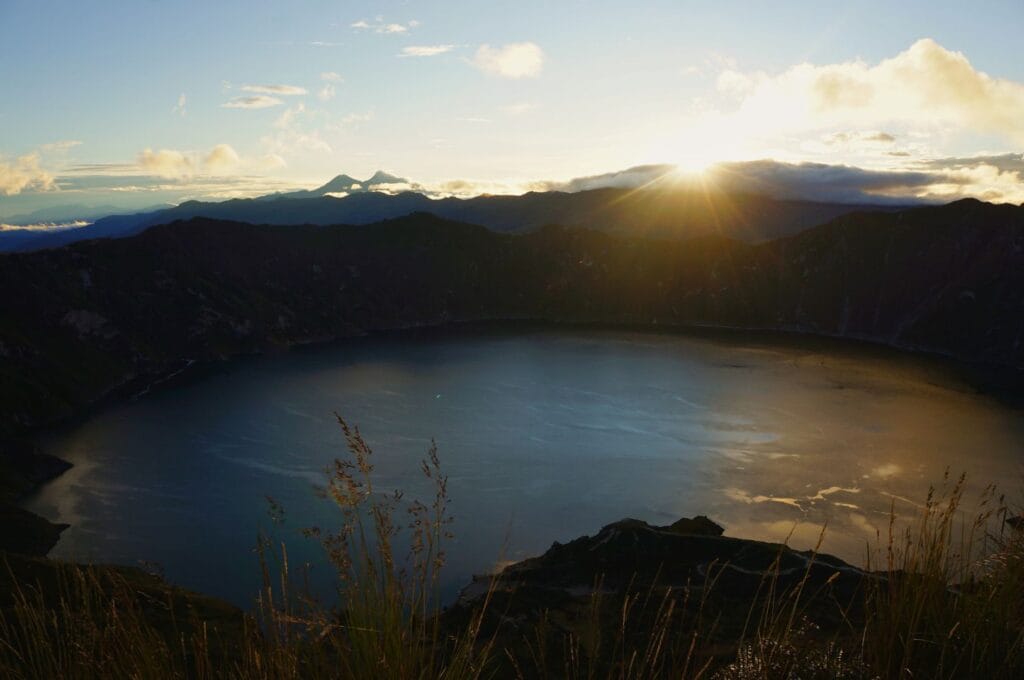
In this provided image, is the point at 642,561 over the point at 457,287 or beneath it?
beneath

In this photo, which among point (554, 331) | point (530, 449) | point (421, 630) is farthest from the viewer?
point (554, 331)

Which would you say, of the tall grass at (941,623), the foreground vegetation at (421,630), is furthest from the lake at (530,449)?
the tall grass at (941,623)

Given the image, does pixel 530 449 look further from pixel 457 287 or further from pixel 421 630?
pixel 457 287

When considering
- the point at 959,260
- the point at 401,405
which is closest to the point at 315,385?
the point at 401,405

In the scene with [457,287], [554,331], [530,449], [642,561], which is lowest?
[530,449]

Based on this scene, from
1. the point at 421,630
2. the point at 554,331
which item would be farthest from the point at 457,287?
the point at 421,630

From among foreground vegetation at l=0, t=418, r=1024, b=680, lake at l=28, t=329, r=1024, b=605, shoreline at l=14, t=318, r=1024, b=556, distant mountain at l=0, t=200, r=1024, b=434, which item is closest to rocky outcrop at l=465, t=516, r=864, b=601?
lake at l=28, t=329, r=1024, b=605

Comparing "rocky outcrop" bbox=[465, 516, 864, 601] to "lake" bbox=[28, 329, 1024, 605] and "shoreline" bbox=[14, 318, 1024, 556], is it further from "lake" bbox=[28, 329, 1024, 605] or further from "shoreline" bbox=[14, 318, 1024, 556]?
"shoreline" bbox=[14, 318, 1024, 556]
